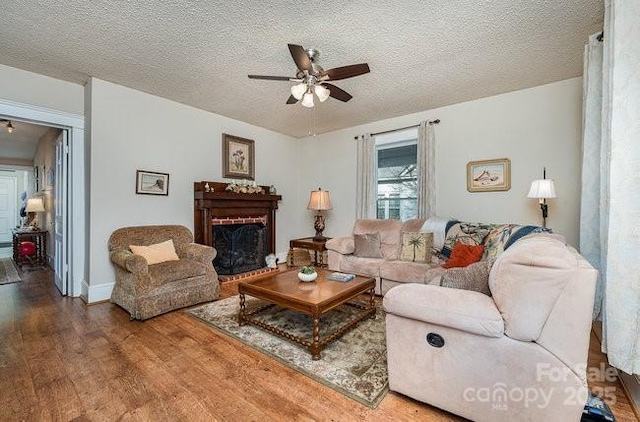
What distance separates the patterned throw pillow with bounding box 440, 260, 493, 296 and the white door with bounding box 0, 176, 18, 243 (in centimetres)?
1045

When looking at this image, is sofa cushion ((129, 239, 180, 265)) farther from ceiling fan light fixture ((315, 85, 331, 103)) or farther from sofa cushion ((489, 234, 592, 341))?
sofa cushion ((489, 234, 592, 341))

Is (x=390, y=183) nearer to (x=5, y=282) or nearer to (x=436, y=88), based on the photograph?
(x=436, y=88)

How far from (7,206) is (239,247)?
24.2ft

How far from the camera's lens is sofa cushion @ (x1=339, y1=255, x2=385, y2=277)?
3.47 metres

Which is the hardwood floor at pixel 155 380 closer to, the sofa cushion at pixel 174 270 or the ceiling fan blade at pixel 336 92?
the sofa cushion at pixel 174 270

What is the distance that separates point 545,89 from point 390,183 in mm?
2292

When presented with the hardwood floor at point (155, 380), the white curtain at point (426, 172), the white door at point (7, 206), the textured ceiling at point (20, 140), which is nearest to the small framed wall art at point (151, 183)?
the hardwood floor at point (155, 380)

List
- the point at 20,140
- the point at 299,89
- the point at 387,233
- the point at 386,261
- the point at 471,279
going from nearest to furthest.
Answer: the point at 471,279
the point at 299,89
the point at 386,261
the point at 387,233
the point at 20,140

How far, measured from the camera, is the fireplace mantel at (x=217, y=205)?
4129 mm

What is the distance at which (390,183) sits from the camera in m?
4.77

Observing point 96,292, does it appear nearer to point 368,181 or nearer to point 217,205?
point 217,205

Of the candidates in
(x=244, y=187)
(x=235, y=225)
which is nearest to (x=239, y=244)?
(x=235, y=225)

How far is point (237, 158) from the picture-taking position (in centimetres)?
480

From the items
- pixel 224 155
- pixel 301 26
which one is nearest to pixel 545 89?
pixel 301 26
